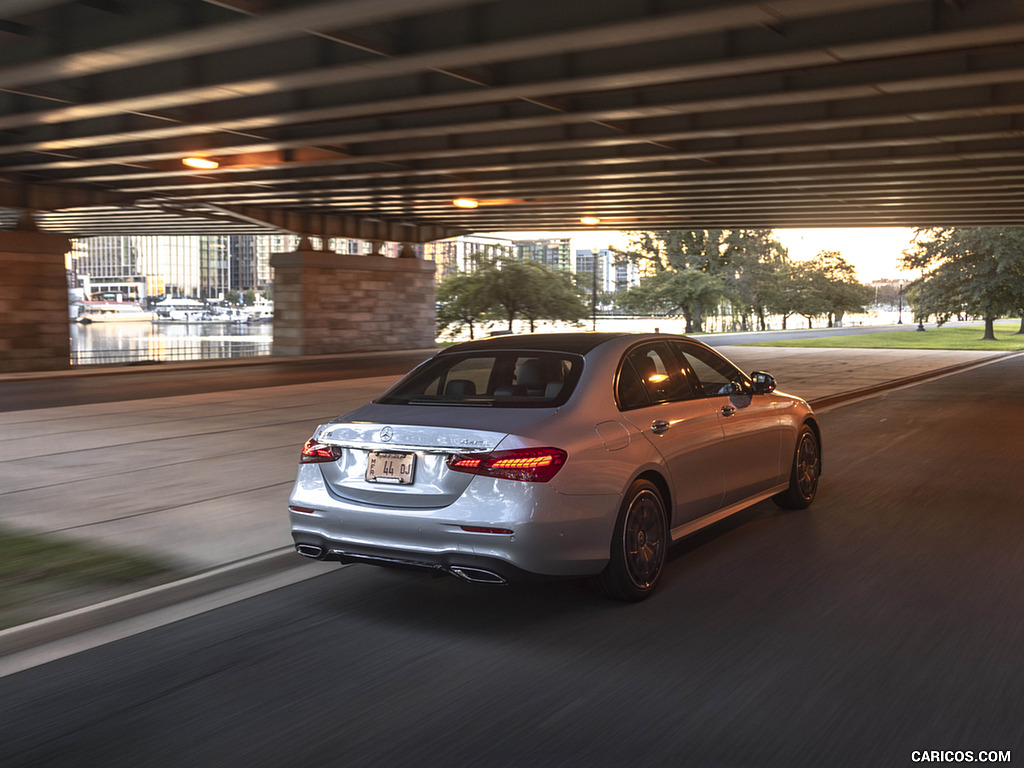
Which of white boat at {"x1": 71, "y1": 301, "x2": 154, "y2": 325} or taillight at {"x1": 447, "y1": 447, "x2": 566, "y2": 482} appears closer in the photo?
taillight at {"x1": 447, "y1": 447, "x2": 566, "y2": 482}

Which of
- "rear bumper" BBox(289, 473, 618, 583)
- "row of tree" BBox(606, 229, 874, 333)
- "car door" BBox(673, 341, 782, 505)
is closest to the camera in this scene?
"rear bumper" BBox(289, 473, 618, 583)

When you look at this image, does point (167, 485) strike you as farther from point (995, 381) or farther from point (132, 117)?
point (995, 381)

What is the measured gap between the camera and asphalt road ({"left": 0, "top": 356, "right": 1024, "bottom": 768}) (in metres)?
3.77

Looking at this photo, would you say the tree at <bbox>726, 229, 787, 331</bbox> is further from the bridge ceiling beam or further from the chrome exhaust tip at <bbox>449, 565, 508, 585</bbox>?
the chrome exhaust tip at <bbox>449, 565, 508, 585</bbox>

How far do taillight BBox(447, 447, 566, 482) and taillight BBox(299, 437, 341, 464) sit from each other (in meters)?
0.87

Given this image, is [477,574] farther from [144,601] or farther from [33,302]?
[33,302]

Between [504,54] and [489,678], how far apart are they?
10.1m

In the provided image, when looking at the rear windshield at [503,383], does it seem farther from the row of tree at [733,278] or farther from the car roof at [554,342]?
the row of tree at [733,278]

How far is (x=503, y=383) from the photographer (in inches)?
253

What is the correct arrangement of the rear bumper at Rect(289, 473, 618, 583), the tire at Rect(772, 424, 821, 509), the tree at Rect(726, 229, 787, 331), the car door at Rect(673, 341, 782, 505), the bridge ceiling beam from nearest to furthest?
the rear bumper at Rect(289, 473, 618, 583) → the car door at Rect(673, 341, 782, 505) → the tire at Rect(772, 424, 821, 509) → the bridge ceiling beam → the tree at Rect(726, 229, 787, 331)

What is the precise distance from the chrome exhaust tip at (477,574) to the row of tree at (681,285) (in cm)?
4105

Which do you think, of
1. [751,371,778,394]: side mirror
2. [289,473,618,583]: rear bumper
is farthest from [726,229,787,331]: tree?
[289,473,618,583]: rear bumper

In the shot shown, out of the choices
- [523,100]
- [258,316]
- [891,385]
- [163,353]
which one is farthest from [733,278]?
[523,100]

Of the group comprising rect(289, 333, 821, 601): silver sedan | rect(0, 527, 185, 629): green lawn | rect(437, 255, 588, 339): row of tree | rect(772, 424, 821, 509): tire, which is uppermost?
rect(437, 255, 588, 339): row of tree
